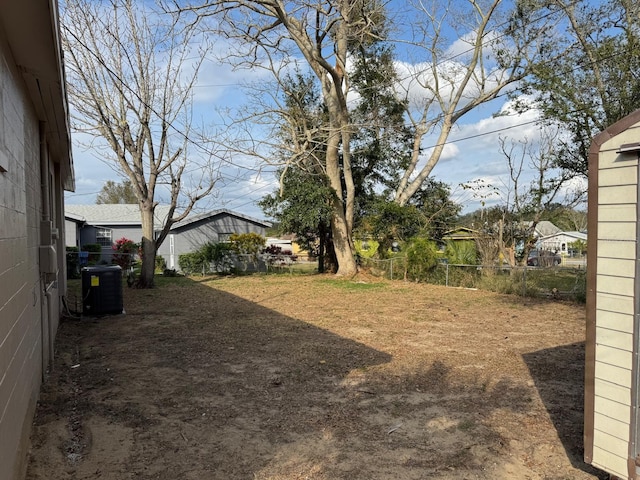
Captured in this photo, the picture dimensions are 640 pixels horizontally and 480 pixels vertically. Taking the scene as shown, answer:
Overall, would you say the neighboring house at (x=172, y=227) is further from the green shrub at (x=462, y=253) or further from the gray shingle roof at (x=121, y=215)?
the green shrub at (x=462, y=253)

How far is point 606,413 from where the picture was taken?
3051 mm

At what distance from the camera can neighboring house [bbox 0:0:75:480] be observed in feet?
8.72

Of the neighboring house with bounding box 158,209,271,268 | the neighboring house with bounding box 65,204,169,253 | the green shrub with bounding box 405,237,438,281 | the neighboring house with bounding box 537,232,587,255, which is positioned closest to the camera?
the green shrub with bounding box 405,237,438,281

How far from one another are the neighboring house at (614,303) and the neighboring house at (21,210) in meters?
3.45

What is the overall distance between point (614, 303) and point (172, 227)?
24.9 meters

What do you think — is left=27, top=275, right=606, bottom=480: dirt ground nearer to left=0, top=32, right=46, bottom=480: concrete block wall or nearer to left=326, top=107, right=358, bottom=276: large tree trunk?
left=0, top=32, right=46, bottom=480: concrete block wall

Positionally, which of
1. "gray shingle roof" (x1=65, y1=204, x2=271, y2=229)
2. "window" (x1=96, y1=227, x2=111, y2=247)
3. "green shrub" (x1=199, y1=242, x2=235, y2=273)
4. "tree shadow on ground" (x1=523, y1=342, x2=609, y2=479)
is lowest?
"tree shadow on ground" (x1=523, y1=342, x2=609, y2=479)

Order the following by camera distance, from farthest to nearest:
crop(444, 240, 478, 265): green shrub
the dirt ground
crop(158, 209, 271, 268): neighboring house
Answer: crop(158, 209, 271, 268): neighboring house < crop(444, 240, 478, 265): green shrub < the dirt ground

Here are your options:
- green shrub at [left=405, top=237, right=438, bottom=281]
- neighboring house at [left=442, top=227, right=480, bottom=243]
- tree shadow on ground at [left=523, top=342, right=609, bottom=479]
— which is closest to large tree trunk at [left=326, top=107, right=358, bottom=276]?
green shrub at [left=405, top=237, right=438, bottom=281]

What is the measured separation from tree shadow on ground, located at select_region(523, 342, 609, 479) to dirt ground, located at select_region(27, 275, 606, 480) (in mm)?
20

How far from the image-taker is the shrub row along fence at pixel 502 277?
41.3 ft

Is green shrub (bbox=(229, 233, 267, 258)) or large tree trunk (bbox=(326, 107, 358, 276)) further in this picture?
green shrub (bbox=(229, 233, 267, 258))

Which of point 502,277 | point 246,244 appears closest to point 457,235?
point 502,277

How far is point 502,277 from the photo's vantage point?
45.1ft
